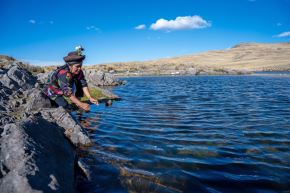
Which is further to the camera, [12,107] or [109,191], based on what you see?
[12,107]

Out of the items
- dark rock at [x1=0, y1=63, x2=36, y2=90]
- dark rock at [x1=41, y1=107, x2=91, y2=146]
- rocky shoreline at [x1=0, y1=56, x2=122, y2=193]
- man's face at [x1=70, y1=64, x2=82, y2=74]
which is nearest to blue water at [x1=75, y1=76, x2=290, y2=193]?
dark rock at [x1=41, y1=107, x2=91, y2=146]

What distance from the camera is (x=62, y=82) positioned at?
9812mm

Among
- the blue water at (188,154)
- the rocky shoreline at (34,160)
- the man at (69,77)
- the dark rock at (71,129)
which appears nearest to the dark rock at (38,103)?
the man at (69,77)

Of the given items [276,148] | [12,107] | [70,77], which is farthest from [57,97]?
[276,148]

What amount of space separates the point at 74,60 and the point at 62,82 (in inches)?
33.3

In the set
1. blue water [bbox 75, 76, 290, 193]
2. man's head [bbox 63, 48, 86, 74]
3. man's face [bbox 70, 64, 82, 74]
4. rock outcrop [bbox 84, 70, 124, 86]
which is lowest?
blue water [bbox 75, 76, 290, 193]

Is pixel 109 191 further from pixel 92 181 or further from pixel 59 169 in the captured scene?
pixel 59 169

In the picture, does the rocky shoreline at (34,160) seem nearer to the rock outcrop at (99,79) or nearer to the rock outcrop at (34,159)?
the rock outcrop at (34,159)

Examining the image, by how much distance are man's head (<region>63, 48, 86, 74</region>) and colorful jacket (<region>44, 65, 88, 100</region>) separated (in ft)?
0.65

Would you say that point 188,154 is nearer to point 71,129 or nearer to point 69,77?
point 71,129

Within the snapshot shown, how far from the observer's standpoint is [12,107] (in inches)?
545

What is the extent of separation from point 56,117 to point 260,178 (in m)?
6.53

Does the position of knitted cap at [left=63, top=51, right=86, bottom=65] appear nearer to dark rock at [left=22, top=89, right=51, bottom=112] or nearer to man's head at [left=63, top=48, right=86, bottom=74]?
man's head at [left=63, top=48, right=86, bottom=74]

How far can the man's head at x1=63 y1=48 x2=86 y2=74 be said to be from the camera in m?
9.70
